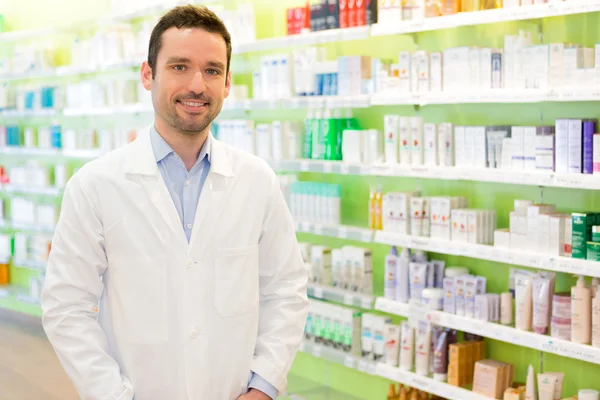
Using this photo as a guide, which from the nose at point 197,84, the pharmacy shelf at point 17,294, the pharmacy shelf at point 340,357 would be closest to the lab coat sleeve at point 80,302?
the nose at point 197,84

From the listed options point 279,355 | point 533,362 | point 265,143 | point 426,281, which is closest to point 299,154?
point 265,143

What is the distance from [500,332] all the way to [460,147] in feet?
3.11

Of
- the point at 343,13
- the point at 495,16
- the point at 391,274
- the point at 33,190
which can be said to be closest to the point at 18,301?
the point at 33,190

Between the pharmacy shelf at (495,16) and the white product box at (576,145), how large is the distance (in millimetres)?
494

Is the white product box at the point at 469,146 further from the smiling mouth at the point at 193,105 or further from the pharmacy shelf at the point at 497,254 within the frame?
the smiling mouth at the point at 193,105

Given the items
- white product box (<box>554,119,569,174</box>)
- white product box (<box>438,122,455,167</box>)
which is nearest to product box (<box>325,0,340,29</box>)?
white product box (<box>438,122,455,167</box>)

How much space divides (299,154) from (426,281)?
4.00ft

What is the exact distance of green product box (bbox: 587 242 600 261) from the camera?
361 centimetres

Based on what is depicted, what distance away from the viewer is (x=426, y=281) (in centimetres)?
455

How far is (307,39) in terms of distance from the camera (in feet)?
16.7

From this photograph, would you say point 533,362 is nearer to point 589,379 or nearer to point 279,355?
point 589,379

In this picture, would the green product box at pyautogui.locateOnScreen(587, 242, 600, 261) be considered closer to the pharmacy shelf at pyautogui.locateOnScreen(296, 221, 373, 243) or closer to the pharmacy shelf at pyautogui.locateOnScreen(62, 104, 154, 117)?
the pharmacy shelf at pyautogui.locateOnScreen(296, 221, 373, 243)

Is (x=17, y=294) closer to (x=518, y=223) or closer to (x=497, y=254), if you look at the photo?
(x=497, y=254)

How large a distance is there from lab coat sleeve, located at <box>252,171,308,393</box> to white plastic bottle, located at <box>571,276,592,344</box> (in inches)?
71.4
